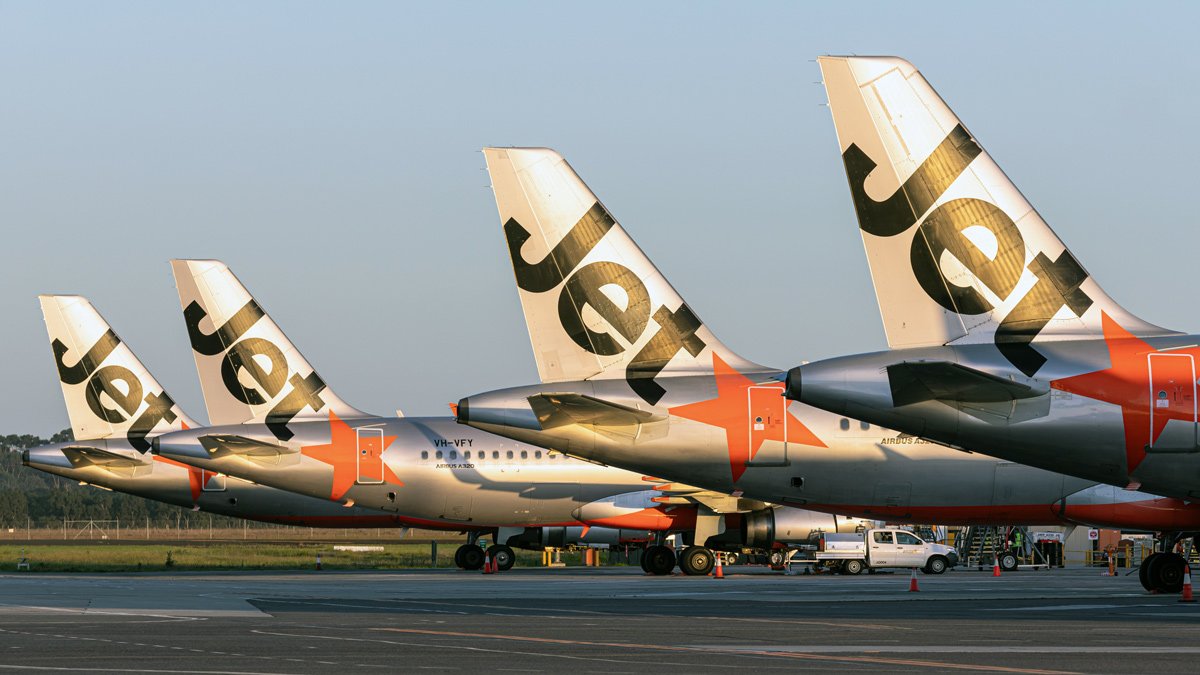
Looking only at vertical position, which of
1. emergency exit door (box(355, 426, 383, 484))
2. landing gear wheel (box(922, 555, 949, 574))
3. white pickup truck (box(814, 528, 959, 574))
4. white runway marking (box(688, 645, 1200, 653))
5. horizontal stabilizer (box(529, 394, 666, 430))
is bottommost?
white runway marking (box(688, 645, 1200, 653))

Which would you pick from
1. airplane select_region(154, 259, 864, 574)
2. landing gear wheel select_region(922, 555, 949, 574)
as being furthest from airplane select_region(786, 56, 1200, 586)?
landing gear wheel select_region(922, 555, 949, 574)

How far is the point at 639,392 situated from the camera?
94.4 ft

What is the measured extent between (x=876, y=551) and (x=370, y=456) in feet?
50.8

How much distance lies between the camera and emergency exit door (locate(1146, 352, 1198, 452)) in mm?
20469

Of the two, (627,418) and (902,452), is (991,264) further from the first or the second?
(902,452)

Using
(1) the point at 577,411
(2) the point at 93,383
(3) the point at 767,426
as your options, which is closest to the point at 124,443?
(2) the point at 93,383

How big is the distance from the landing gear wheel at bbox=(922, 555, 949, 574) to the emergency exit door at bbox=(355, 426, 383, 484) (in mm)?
16780

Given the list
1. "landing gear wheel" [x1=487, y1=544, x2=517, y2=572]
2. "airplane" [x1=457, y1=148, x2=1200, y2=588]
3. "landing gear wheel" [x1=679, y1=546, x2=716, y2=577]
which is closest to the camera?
"airplane" [x1=457, y1=148, x2=1200, y2=588]

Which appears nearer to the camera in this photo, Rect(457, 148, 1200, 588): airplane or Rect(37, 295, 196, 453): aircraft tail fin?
Rect(457, 148, 1200, 588): airplane

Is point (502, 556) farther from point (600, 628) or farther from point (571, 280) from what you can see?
point (600, 628)

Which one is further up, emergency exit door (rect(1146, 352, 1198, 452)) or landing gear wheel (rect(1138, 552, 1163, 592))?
emergency exit door (rect(1146, 352, 1198, 452))

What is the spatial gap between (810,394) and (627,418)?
830cm

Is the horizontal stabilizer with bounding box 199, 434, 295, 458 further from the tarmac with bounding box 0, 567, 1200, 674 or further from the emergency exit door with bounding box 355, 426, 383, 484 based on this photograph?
the tarmac with bounding box 0, 567, 1200, 674

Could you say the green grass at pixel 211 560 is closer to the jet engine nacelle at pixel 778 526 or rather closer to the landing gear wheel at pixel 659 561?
the landing gear wheel at pixel 659 561
